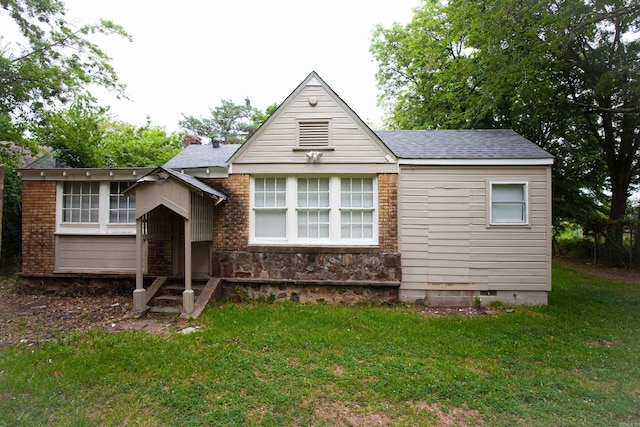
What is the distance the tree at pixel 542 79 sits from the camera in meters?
9.01

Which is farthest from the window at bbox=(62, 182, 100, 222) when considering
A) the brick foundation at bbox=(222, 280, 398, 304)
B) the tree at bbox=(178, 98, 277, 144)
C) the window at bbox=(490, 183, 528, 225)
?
→ the tree at bbox=(178, 98, 277, 144)

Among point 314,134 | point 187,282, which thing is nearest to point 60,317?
point 187,282

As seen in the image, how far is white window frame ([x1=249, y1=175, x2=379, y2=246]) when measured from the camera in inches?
Result: 301

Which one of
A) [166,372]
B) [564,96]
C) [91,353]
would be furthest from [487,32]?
[91,353]

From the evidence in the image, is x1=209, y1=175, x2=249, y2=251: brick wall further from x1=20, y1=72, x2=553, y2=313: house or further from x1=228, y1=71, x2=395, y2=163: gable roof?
x1=228, y1=71, x2=395, y2=163: gable roof

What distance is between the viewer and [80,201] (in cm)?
837

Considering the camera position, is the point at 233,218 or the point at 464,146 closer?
the point at 233,218

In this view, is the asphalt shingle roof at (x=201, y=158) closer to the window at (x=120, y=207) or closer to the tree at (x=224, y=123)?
the window at (x=120, y=207)

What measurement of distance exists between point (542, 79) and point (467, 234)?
8.37 meters

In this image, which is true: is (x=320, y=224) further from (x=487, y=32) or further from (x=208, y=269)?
(x=487, y=32)

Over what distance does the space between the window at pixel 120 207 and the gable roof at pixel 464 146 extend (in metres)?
7.36

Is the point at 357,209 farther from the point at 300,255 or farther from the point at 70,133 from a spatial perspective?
the point at 70,133

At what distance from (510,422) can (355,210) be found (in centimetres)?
519

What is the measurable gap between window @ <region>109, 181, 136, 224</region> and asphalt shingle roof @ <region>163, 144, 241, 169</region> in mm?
1367
